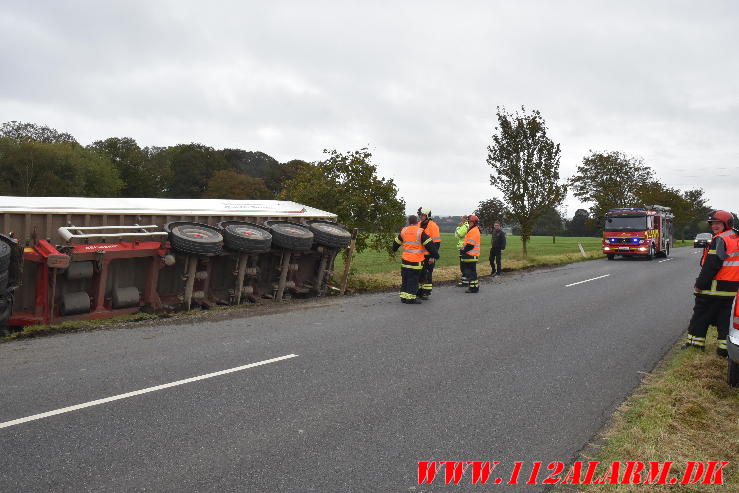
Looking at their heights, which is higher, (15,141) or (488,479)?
(15,141)

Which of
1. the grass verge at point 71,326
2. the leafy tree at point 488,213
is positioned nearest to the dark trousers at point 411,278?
the grass verge at point 71,326

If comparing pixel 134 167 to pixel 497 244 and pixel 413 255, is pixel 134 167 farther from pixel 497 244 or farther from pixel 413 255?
pixel 413 255

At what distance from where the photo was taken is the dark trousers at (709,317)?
6303mm

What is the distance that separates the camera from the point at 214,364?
17.6ft

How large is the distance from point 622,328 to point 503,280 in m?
7.31

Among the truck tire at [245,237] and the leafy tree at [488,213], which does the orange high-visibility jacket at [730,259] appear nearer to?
the truck tire at [245,237]

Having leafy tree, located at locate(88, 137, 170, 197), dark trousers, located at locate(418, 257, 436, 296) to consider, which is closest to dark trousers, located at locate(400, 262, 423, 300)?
dark trousers, located at locate(418, 257, 436, 296)

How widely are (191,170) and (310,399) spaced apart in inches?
2831

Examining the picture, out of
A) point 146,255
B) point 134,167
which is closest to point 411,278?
point 146,255

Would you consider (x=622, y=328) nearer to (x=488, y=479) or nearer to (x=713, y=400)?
(x=713, y=400)

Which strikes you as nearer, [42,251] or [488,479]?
[488,479]

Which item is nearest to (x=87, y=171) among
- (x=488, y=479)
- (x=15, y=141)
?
(x=15, y=141)

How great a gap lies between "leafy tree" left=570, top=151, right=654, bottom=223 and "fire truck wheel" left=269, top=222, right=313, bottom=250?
43565 mm
